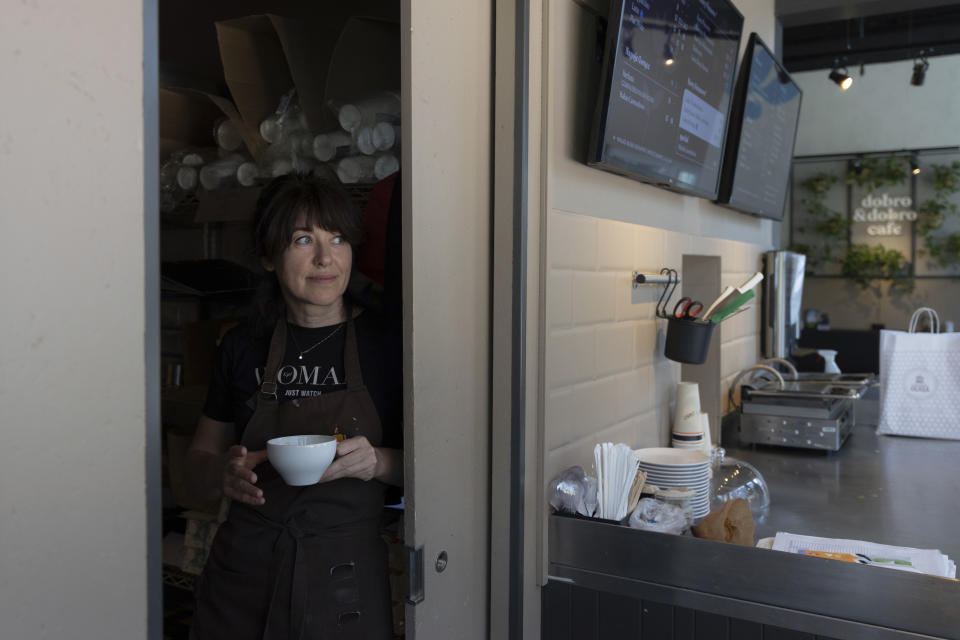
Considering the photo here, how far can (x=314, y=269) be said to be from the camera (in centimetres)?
161

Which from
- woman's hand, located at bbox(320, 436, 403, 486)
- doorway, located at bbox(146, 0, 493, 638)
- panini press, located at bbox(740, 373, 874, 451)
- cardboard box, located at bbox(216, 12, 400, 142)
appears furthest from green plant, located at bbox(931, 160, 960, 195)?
woman's hand, located at bbox(320, 436, 403, 486)

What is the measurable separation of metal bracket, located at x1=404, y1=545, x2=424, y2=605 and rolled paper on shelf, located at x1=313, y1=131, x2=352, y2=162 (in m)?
1.01

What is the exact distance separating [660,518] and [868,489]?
92cm

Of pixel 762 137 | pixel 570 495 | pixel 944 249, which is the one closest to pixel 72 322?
pixel 570 495

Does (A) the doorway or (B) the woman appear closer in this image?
(A) the doorway

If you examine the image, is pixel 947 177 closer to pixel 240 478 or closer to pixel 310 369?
pixel 310 369

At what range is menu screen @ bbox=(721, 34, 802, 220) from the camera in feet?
9.12

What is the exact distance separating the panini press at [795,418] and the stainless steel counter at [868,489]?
0.17ft

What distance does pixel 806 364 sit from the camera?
5852 millimetres

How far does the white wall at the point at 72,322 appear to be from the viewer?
723 millimetres

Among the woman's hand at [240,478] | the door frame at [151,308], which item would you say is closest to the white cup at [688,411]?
the woman's hand at [240,478]

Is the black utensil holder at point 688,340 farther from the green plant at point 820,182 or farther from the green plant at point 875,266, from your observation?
A: the green plant at point 820,182

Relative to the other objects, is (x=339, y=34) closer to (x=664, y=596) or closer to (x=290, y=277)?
(x=290, y=277)

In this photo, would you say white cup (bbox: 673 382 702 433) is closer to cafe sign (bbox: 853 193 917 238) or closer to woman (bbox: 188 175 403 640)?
woman (bbox: 188 175 403 640)
